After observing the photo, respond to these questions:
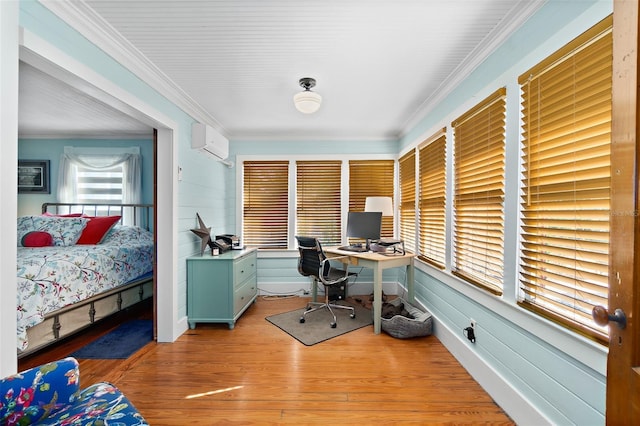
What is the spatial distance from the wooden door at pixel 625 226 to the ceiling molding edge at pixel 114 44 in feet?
8.19

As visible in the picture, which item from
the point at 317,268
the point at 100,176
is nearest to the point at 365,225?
the point at 317,268

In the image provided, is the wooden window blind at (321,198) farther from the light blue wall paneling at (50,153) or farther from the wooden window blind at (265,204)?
the light blue wall paneling at (50,153)

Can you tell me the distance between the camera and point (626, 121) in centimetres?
74

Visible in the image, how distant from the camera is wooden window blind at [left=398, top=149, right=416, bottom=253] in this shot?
144 inches

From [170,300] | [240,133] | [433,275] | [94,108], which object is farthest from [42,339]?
[433,275]

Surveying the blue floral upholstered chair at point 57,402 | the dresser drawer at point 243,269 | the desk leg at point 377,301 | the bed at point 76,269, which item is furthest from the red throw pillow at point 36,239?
the desk leg at point 377,301

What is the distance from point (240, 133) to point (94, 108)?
5.68 feet

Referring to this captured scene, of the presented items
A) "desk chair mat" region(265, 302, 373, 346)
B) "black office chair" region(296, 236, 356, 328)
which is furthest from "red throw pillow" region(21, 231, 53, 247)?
"black office chair" region(296, 236, 356, 328)

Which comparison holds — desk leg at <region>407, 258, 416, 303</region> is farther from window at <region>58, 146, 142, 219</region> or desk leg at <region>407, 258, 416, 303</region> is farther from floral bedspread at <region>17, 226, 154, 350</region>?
window at <region>58, 146, 142, 219</region>

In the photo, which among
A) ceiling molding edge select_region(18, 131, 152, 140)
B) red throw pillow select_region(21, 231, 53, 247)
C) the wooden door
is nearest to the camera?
the wooden door

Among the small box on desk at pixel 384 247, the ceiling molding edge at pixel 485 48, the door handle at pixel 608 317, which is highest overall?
the ceiling molding edge at pixel 485 48

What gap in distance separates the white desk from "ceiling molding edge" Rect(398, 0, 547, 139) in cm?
173

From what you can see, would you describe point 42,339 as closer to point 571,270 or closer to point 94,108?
point 94,108

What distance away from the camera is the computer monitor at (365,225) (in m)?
3.59
